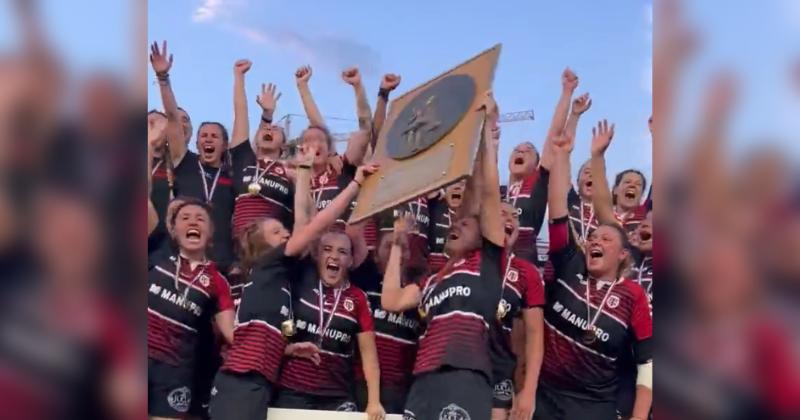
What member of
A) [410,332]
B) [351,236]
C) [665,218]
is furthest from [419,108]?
[665,218]

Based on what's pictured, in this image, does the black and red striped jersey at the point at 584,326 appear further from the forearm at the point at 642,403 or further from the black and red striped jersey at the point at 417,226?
the black and red striped jersey at the point at 417,226

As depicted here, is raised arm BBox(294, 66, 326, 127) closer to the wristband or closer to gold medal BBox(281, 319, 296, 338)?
the wristband

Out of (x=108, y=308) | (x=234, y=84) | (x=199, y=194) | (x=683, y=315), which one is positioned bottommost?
(x=683, y=315)

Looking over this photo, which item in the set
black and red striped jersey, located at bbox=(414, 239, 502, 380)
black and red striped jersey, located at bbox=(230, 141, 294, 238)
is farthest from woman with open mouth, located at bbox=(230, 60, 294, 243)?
black and red striped jersey, located at bbox=(414, 239, 502, 380)

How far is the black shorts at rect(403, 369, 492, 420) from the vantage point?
2.69m

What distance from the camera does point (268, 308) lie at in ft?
9.53

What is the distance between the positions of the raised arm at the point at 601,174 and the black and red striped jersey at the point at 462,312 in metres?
0.37

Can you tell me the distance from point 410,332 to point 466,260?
0.34m

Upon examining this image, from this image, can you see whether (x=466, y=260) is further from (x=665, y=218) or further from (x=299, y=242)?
(x=665, y=218)

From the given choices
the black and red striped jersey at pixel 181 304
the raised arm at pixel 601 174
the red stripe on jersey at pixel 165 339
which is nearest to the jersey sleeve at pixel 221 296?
the black and red striped jersey at pixel 181 304

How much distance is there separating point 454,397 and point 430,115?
3.13 feet

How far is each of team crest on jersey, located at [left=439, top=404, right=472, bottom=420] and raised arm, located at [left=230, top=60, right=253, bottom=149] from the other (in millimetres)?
1199

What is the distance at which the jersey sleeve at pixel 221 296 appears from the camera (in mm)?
2938

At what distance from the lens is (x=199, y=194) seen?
9.73 feet
